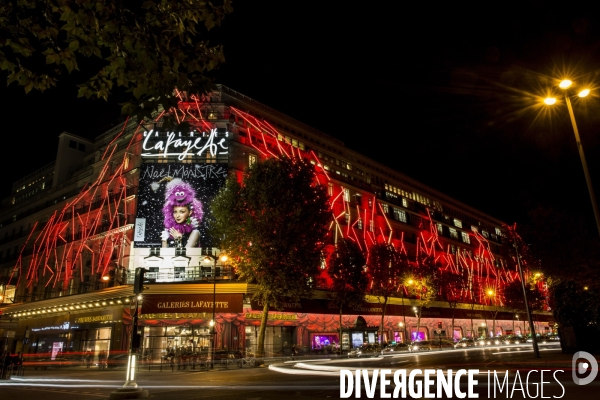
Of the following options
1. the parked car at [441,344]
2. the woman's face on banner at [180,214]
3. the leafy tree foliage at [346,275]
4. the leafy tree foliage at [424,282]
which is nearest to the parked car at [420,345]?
the parked car at [441,344]

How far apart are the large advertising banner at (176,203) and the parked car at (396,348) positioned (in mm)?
23136

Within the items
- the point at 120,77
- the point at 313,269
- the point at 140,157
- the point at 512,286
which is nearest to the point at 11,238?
the point at 140,157

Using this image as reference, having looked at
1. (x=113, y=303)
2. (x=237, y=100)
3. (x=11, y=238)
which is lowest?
(x=113, y=303)

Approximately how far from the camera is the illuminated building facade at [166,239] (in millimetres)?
37719

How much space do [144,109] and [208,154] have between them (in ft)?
118

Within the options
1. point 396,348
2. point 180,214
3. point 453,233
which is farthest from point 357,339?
point 453,233

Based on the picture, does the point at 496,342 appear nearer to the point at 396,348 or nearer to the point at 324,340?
the point at 396,348

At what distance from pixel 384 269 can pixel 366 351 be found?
11.6 metres

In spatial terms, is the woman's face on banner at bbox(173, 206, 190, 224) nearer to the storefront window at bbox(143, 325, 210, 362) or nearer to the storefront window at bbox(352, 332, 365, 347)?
the storefront window at bbox(143, 325, 210, 362)

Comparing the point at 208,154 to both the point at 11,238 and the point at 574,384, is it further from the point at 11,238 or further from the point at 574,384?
the point at 11,238

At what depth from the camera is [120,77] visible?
22.8ft

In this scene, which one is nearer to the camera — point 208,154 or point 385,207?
point 208,154

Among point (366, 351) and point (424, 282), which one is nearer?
point (366, 351)

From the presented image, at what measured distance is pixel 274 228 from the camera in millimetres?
33844
